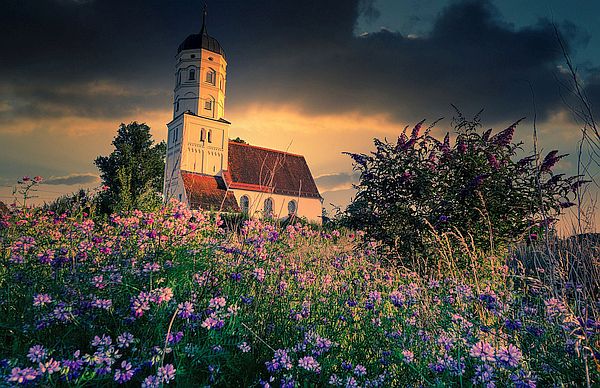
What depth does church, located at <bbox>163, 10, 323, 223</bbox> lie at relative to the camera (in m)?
37.1

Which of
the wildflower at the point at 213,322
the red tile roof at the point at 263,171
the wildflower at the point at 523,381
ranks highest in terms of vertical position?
the red tile roof at the point at 263,171

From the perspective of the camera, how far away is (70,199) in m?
8.22

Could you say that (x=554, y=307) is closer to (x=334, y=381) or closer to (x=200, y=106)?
(x=334, y=381)

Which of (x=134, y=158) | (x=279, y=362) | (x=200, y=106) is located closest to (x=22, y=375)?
(x=279, y=362)

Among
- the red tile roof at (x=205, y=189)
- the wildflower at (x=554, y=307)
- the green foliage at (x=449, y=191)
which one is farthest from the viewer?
the red tile roof at (x=205, y=189)

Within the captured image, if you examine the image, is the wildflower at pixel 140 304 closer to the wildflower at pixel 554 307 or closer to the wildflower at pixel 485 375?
the wildflower at pixel 485 375

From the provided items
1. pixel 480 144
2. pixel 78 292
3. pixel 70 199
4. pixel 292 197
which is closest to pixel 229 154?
pixel 292 197

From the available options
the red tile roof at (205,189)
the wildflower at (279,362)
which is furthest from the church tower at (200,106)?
the wildflower at (279,362)

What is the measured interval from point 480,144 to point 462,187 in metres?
0.95

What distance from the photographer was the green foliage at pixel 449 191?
21.2 ft

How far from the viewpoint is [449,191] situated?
6.78 m

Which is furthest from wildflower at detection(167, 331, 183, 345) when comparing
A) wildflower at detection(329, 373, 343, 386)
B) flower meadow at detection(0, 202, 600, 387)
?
wildflower at detection(329, 373, 343, 386)

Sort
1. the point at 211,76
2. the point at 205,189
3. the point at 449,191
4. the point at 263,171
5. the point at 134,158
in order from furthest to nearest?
the point at 211,76, the point at 263,171, the point at 205,189, the point at 134,158, the point at 449,191

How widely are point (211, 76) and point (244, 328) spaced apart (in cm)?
4028
